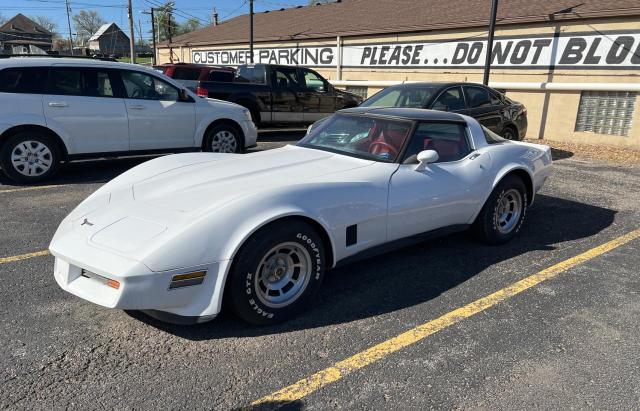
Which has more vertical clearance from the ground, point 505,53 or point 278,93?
point 505,53

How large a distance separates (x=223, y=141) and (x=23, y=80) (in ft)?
9.77

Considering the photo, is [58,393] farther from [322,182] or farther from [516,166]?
[516,166]

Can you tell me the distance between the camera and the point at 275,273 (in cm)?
320

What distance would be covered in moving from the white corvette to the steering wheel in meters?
0.01

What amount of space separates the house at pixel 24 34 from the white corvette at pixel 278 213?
87.0 m

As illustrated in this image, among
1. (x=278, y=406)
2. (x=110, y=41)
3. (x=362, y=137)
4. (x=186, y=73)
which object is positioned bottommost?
(x=278, y=406)

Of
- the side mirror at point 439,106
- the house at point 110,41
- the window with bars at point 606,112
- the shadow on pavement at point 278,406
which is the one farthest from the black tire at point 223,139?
the house at point 110,41

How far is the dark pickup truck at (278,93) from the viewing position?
11.0 meters

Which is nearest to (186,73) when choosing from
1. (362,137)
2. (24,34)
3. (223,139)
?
(223,139)

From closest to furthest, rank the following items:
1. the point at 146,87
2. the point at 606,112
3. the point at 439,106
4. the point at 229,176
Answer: the point at 229,176 → the point at 146,87 → the point at 439,106 → the point at 606,112

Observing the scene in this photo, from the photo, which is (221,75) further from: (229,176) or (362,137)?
(229,176)

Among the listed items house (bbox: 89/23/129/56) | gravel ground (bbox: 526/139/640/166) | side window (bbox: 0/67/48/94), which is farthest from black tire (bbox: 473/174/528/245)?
house (bbox: 89/23/129/56)

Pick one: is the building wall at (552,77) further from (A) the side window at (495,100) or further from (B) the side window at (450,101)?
(B) the side window at (450,101)

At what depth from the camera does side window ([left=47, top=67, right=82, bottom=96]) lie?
22.0 ft
